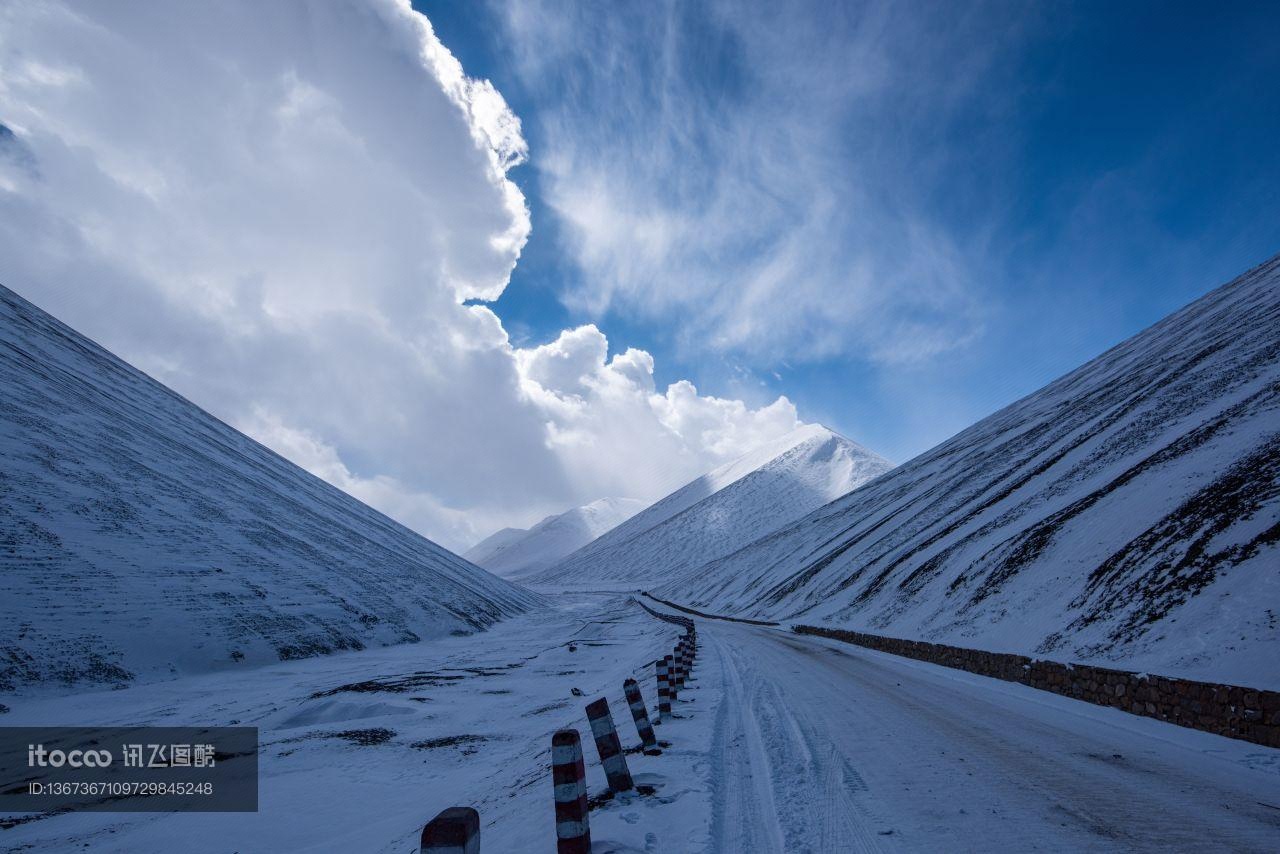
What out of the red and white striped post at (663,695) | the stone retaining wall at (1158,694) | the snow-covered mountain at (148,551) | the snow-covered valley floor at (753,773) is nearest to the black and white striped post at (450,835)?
the snow-covered valley floor at (753,773)

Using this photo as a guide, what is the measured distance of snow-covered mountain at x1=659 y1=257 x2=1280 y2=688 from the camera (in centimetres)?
1157

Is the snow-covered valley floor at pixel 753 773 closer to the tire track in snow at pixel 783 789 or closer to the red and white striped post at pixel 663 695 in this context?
the tire track in snow at pixel 783 789

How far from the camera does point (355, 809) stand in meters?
7.01

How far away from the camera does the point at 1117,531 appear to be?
1742cm

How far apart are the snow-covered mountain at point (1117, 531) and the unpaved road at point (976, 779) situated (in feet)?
8.57

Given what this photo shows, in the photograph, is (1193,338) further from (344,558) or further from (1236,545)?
(344,558)

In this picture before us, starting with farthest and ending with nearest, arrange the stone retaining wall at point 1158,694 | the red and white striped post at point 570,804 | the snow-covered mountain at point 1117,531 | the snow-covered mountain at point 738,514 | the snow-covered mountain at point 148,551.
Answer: the snow-covered mountain at point 738,514 < the snow-covered mountain at point 148,551 < the snow-covered mountain at point 1117,531 < the stone retaining wall at point 1158,694 < the red and white striped post at point 570,804

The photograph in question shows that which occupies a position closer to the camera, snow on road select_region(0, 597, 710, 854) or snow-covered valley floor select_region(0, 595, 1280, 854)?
snow-covered valley floor select_region(0, 595, 1280, 854)

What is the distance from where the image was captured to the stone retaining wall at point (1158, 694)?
7980mm

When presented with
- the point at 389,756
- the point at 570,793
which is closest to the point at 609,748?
the point at 570,793

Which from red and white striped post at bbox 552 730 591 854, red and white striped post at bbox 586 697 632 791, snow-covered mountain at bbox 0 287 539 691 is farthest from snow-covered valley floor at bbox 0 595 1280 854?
snow-covered mountain at bbox 0 287 539 691

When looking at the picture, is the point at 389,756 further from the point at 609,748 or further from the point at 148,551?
the point at 148,551

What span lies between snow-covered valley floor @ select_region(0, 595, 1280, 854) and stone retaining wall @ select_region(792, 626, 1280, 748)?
12.4 inches

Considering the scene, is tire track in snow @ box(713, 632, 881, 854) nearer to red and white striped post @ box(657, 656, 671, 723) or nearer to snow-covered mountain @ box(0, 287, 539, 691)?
red and white striped post @ box(657, 656, 671, 723)
